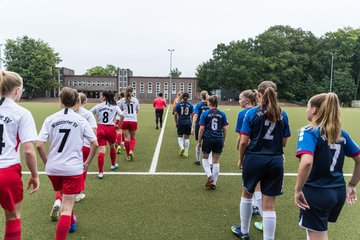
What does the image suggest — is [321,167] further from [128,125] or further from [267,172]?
[128,125]

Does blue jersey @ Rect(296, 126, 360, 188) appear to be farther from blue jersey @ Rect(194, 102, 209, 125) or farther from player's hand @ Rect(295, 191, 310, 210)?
blue jersey @ Rect(194, 102, 209, 125)

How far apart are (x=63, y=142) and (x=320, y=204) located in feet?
9.19

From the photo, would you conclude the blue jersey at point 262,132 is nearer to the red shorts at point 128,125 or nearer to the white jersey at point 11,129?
the white jersey at point 11,129

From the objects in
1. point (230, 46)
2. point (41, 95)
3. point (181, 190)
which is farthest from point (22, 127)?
point (41, 95)

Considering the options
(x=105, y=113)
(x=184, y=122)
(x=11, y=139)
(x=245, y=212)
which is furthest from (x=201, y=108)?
(x=11, y=139)

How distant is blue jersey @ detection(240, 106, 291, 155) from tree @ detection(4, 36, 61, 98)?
76.8m

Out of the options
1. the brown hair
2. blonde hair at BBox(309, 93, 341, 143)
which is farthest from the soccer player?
blonde hair at BBox(309, 93, 341, 143)

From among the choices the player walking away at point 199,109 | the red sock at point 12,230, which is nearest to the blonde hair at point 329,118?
the red sock at point 12,230

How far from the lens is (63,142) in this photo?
3463 mm

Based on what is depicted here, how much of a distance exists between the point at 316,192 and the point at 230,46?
69048 millimetres

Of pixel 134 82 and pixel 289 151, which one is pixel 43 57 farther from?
pixel 289 151

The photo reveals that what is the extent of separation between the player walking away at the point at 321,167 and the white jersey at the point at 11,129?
8.39ft

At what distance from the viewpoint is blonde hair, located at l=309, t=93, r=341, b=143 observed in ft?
8.59

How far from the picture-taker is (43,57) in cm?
7350
